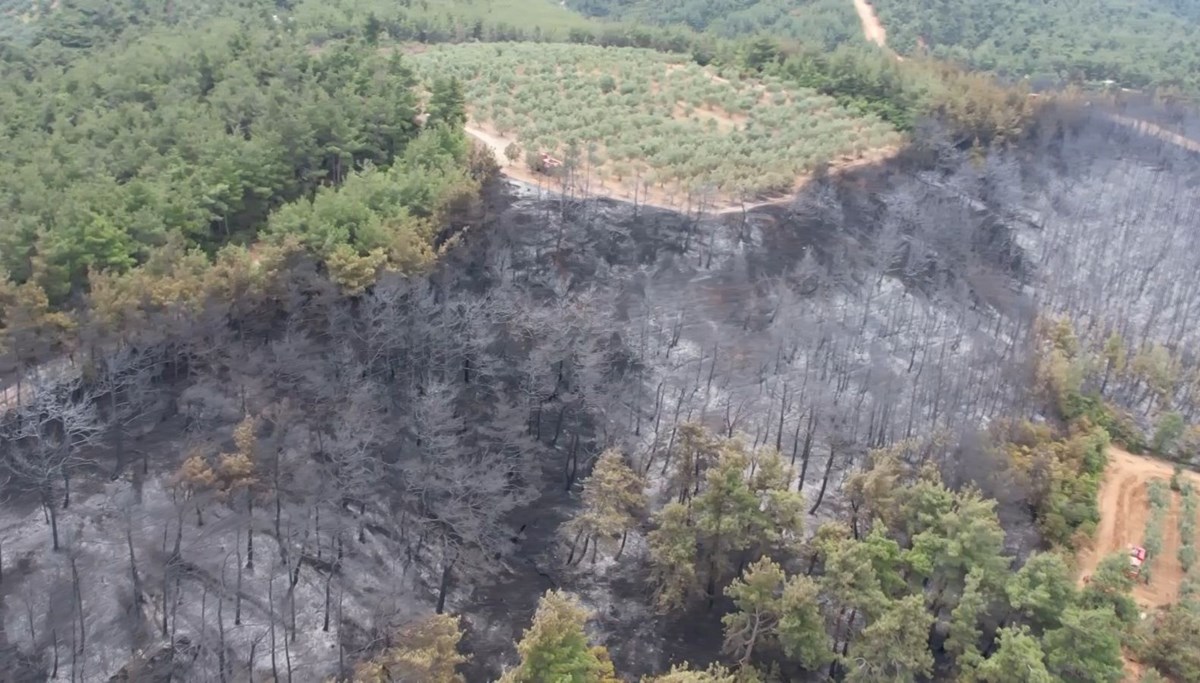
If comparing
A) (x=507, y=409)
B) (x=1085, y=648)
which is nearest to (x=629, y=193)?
(x=507, y=409)

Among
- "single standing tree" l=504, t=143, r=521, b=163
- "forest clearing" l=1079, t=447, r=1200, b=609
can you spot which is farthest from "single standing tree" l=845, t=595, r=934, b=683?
"single standing tree" l=504, t=143, r=521, b=163

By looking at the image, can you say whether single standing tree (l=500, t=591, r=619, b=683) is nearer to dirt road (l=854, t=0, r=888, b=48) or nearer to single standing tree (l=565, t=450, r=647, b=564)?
single standing tree (l=565, t=450, r=647, b=564)

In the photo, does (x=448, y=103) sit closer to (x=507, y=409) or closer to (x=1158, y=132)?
(x=507, y=409)

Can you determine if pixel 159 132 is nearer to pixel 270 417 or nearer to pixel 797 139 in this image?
pixel 270 417

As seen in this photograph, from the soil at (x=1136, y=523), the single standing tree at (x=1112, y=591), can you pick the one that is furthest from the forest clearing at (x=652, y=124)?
the single standing tree at (x=1112, y=591)

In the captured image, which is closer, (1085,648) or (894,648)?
(894,648)

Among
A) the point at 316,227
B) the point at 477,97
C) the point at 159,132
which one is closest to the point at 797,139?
the point at 477,97

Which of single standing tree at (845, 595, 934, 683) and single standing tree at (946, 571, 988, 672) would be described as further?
single standing tree at (946, 571, 988, 672)
